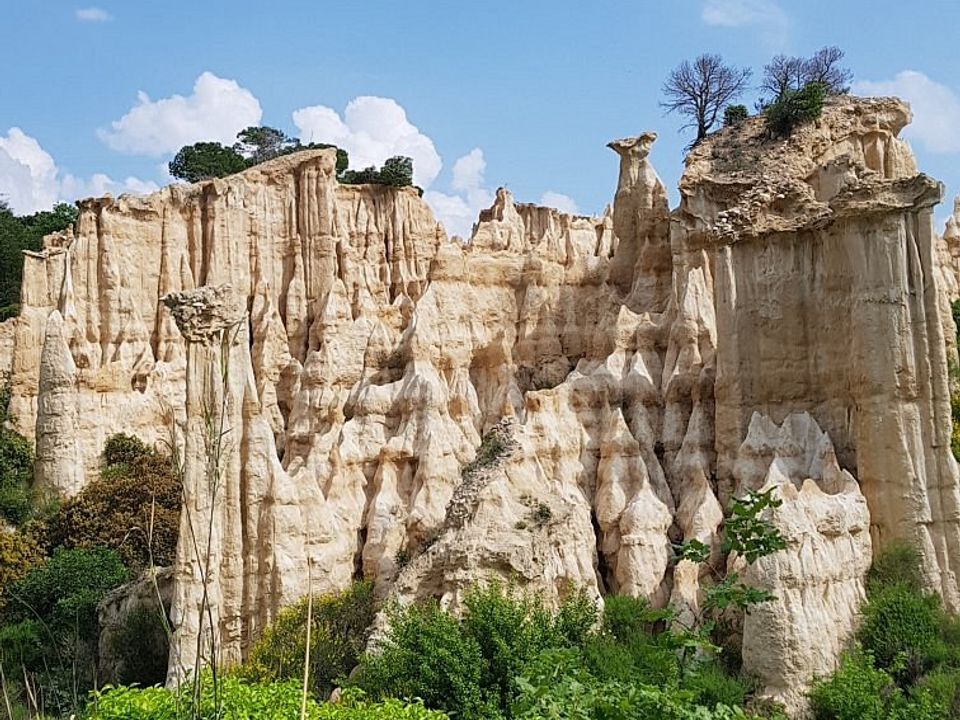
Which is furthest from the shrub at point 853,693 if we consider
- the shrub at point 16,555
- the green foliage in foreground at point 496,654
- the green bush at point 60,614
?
the shrub at point 16,555

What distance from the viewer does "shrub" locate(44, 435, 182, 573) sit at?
96.1 ft

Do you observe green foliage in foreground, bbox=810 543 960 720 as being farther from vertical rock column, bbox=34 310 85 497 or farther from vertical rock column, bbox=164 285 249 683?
vertical rock column, bbox=34 310 85 497

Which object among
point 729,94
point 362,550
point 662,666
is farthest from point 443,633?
point 729,94

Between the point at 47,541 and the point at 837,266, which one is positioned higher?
the point at 837,266

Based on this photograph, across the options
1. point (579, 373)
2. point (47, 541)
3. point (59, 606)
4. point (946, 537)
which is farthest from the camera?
point (47, 541)

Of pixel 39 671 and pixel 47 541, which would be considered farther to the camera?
pixel 47 541

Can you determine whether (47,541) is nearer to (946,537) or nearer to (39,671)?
(39,671)

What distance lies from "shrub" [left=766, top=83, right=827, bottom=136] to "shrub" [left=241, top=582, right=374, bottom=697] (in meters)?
17.8

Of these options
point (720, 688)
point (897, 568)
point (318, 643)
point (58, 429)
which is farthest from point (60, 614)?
point (897, 568)

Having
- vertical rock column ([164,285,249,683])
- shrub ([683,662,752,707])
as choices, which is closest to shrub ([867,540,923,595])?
shrub ([683,662,752,707])

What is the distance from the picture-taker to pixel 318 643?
69.9ft

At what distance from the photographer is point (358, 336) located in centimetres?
3597

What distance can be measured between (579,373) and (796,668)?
1163 cm

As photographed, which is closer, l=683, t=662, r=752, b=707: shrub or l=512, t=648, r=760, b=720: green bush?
l=512, t=648, r=760, b=720: green bush
